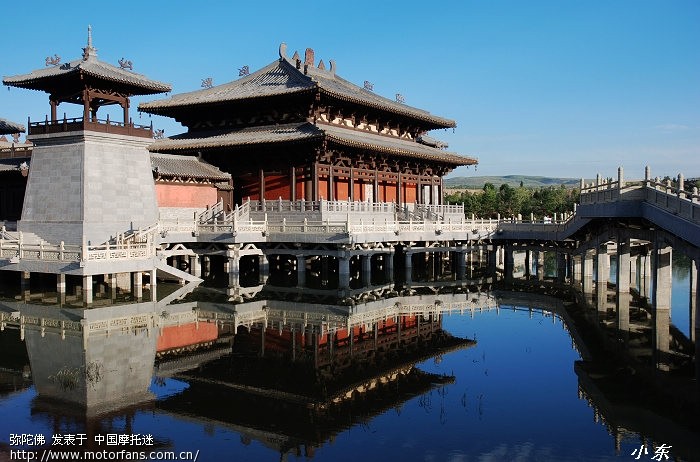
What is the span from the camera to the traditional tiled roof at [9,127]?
39125 mm

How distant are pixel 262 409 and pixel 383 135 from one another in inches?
1406

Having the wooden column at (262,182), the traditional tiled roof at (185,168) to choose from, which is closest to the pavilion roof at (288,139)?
the traditional tiled roof at (185,168)

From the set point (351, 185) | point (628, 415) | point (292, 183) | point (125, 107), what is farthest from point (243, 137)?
point (628, 415)

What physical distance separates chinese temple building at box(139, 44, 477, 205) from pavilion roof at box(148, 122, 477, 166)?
0.07m

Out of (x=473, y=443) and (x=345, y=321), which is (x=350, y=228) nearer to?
(x=345, y=321)

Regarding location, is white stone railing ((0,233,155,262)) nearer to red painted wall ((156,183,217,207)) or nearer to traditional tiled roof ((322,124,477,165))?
red painted wall ((156,183,217,207))

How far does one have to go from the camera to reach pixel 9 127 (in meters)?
39.4

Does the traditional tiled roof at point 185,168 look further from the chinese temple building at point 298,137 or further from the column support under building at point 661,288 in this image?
the column support under building at point 661,288

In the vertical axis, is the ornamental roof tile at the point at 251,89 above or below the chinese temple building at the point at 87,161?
above

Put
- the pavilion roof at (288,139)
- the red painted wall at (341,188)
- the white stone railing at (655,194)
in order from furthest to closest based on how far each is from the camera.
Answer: the red painted wall at (341,188) < the pavilion roof at (288,139) < the white stone railing at (655,194)

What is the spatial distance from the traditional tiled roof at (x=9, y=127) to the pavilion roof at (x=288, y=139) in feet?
24.9

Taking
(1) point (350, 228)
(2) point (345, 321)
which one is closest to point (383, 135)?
(1) point (350, 228)

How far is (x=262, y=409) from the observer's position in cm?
1443

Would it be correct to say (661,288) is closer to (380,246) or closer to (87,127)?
(380,246)
